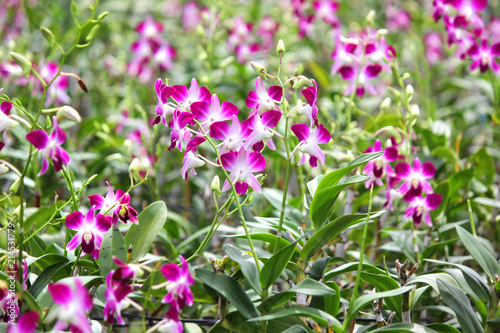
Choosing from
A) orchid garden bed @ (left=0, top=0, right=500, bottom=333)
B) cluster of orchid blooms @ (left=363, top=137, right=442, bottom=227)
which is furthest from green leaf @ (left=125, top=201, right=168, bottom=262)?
cluster of orchid blooms @ (left=363, top=137, right=442, bottom=227)

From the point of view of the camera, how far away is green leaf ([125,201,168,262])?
2.78ft

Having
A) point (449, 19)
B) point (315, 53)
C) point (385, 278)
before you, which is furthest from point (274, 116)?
point (315, 53)

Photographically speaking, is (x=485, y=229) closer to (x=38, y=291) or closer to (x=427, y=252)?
(x=427, y=252)

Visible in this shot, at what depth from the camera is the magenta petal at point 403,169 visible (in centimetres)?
104

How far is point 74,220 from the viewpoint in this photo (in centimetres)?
77

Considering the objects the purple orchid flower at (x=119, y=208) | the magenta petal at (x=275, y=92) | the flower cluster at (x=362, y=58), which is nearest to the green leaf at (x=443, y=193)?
the flower cluster at (x=362, y=58)

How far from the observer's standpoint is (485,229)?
1435mm

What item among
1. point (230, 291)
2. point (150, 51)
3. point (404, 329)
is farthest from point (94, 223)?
point (150, 51)

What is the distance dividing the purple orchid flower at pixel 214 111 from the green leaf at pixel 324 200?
191 millimetres

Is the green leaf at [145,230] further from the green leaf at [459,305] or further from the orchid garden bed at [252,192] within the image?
the green leaf at [459,305]

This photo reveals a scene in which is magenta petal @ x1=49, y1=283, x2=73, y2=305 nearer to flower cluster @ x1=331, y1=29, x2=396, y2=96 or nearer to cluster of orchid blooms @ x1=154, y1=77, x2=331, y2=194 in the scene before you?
cluster of orchid blooms @ x1=154, y1=77, x2=331, y2=194

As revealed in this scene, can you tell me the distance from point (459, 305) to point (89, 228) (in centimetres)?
59

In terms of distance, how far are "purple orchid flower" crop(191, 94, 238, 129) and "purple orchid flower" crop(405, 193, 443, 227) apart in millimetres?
461

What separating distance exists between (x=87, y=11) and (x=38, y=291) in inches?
102
